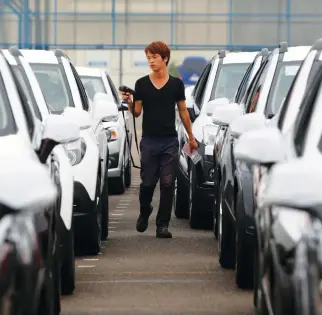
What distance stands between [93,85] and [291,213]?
1633 cm

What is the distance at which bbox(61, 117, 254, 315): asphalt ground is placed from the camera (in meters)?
8.72

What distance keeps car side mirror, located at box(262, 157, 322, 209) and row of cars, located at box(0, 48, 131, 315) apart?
2.82 ft

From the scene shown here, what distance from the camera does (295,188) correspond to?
527 centimetres

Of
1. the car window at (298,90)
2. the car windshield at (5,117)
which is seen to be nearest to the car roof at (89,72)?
the car window at (298,90)

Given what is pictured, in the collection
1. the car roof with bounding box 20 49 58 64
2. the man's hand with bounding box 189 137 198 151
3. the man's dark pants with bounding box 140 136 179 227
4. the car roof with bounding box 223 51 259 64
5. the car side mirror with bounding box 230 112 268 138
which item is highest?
the car roof with bounding box 223 51 259 64

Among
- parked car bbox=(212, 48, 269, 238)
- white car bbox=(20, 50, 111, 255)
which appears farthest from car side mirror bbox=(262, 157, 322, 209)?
parked car bbox=(212, 48, 269, 238)

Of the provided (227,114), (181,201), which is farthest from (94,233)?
(181,201)

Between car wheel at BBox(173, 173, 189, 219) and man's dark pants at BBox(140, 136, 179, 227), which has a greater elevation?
man's dark pants at BBox(140, 136, 179, 227)

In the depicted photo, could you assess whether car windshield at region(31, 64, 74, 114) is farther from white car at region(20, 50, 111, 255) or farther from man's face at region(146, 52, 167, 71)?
man's face at region(146, 52, 167, 71)

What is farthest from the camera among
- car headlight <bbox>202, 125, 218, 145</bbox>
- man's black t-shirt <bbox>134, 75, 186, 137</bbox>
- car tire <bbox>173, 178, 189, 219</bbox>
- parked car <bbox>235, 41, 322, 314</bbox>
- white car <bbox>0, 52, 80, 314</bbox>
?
car tire <bbox>173, 178, 189, 219</bbox>

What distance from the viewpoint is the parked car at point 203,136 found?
13.5m

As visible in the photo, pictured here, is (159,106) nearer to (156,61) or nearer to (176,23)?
(156,61)

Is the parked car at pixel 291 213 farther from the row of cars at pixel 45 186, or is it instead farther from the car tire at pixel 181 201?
the car tire at pixel 181 201

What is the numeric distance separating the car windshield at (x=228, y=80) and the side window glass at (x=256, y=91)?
13.3 ft
